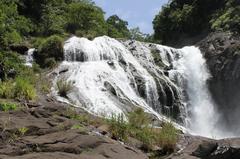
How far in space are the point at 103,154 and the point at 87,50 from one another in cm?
1618

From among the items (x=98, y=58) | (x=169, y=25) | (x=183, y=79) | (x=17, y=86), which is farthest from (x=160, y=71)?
(x=169, y=25)

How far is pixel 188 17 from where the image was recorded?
41.7 meters

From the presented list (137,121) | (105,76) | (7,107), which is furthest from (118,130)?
(105,76)

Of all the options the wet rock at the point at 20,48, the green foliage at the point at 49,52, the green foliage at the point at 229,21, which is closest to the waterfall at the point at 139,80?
the green foliage at the point at 49,52

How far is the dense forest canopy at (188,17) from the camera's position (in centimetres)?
3900

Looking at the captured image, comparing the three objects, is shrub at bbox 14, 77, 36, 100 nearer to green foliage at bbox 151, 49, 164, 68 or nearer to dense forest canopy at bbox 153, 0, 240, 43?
green foliage at bbox 151, 49, 164, 68

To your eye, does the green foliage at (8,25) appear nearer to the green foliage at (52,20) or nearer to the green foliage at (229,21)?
the green foliage at (52,20)

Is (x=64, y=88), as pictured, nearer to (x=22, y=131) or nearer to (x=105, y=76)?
(x=105, y=76)

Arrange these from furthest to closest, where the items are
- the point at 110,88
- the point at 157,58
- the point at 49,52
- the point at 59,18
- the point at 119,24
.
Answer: the point at 119,24 < the point at 59,18 < the point at 157,58 < the point at 49,52 < the point at 110,88

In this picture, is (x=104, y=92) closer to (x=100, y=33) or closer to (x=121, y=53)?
(x=121, y=53)

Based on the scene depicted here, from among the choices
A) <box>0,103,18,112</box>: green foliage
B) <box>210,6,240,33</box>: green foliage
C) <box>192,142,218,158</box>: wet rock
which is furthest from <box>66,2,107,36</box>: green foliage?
<box>192,142,218,158</box>: wet rock

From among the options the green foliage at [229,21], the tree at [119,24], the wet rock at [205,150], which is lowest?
the wet rock at [205,150]

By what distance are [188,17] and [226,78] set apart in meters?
16.5

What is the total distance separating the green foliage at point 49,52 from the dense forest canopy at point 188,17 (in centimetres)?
1565
